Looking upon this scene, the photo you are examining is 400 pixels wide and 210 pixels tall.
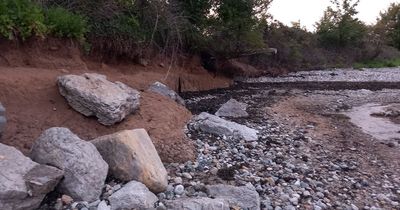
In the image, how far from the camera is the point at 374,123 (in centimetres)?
1221

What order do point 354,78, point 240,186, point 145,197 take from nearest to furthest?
point 145,197
point 240,186
point 354,78

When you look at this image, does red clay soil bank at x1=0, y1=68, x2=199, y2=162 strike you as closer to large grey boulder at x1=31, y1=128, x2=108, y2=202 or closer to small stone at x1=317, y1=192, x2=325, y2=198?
large grey boulder at x1=31, y1=128, x2=108, y2=202

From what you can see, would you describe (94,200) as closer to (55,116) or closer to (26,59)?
(55,116)

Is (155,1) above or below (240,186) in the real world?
above

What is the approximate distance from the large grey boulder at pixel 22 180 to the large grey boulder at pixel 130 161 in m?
0.78

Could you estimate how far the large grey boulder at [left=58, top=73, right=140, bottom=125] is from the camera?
7.02 meters

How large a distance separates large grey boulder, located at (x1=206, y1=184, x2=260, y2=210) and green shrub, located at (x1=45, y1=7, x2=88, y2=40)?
524 centimetres

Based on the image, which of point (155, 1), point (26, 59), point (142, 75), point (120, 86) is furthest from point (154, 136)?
point (155, 1)

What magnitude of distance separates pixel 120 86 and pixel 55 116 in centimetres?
126

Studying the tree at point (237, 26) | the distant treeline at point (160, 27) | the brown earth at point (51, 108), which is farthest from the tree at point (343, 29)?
the brown earth at point (51, 108)

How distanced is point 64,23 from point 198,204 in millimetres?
5845

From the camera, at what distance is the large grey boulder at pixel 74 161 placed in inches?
196

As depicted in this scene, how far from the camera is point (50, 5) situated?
389 inches

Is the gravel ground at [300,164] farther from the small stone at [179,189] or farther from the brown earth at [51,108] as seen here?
the brown earth at [51,108]
